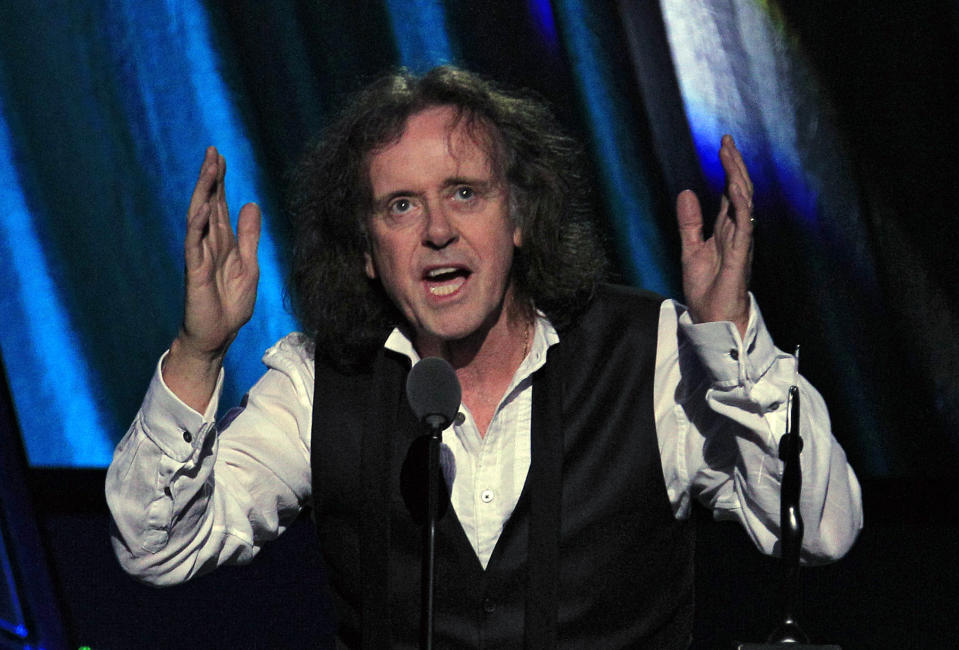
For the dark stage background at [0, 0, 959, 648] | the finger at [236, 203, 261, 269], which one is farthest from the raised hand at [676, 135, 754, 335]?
the dark stage background at [0, 0, 959, 648]

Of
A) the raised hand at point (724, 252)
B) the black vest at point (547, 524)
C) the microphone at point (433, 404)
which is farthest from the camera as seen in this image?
the black vest at point (547, 524)

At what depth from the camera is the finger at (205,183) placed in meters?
1.73

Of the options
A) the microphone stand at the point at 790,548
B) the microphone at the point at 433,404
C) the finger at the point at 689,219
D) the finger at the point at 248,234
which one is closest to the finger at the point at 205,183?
the finger at the point at 248,234

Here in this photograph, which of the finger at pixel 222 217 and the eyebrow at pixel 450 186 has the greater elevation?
the finger at pixel 222 217

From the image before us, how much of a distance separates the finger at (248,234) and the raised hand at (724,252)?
27.8 inches

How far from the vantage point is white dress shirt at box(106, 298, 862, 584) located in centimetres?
174

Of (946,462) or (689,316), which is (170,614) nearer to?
(689,316)

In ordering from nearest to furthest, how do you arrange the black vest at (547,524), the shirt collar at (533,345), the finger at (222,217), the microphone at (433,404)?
the microphone at (433,404) < the finger at (222,217) < the black vest at (547,524) < the shirt collar at (533,345)

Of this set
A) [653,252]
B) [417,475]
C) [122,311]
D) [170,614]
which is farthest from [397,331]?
[170,614]

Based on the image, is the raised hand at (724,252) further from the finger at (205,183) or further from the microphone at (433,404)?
the finger at (205,183)

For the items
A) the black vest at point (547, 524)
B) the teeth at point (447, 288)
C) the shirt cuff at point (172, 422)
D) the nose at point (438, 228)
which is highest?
the nose at point (438, 228)

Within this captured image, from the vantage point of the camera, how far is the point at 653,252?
2680 millimetres

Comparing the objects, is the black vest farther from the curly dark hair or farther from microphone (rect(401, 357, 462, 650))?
microphone (rect(401, 357, 462, 650))

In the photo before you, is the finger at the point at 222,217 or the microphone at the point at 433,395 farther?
the finger at the point at 222,217
